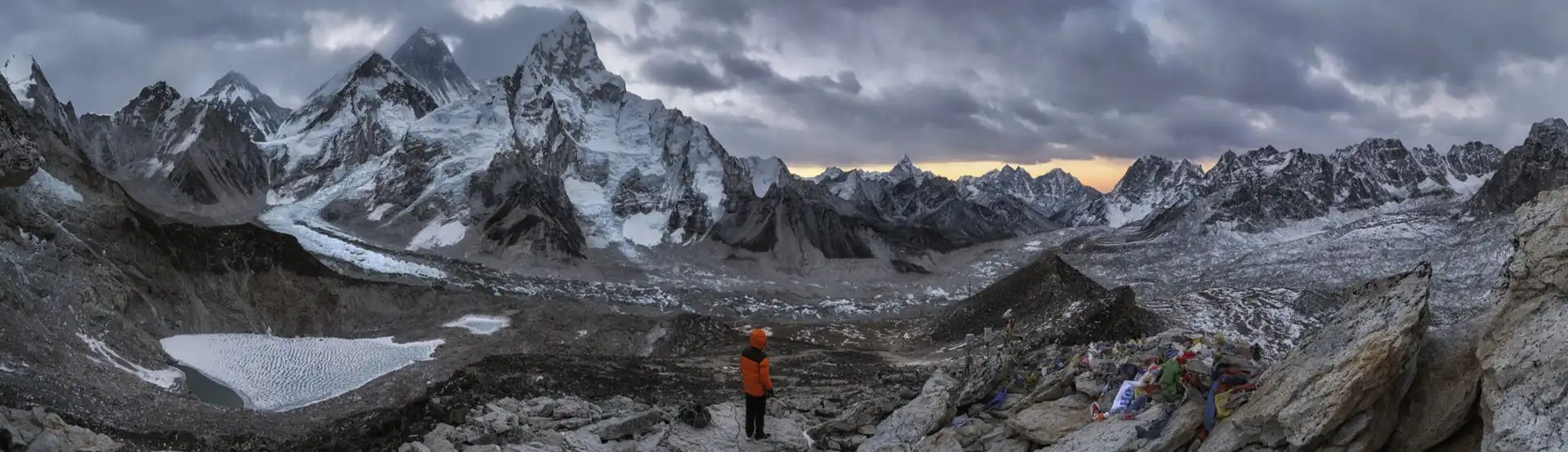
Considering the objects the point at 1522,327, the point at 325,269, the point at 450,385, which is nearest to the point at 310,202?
the point at 325,269

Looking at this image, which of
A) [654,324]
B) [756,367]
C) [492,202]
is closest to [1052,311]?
[654,324]

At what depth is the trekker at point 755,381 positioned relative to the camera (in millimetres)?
15469

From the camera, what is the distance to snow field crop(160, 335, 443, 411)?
41531 mm

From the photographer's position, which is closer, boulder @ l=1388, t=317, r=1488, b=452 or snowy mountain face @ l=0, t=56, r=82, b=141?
boulder @ l=1388, t=317, r=1488, b=452

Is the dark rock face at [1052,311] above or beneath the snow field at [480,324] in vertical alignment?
above

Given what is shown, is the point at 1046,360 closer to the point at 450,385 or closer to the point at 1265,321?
the point at 450,385

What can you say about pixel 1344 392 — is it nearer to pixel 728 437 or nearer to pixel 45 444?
pixel 728 437

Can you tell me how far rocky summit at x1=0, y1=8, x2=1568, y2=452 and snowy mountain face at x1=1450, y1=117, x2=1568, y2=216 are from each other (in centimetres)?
59

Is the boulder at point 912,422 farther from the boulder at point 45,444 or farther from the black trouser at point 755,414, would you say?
the boulder at point 45,444

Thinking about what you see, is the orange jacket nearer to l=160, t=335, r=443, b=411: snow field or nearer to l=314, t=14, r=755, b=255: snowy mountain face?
l=160, t=335, r=443, b=411: snow field

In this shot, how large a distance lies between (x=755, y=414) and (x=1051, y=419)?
5683 millimetres

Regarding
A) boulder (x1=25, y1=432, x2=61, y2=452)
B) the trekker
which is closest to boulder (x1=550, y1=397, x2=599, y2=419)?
the trekker

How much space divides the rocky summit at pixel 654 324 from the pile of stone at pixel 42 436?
0.09m

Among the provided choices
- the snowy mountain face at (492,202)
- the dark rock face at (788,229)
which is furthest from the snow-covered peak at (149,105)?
the dark rock face at (788,229)
